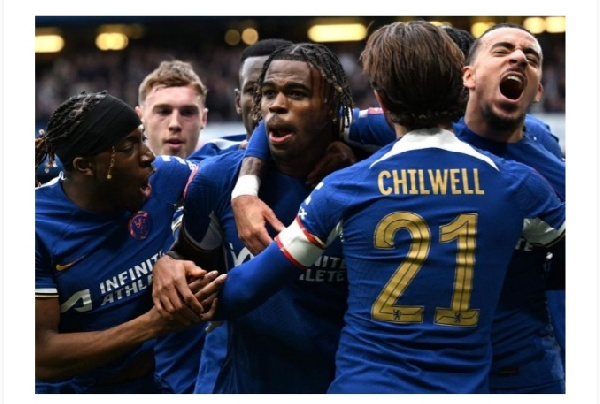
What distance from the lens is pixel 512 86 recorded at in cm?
376

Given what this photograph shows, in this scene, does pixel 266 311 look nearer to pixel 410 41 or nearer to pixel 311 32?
pixel 410 41

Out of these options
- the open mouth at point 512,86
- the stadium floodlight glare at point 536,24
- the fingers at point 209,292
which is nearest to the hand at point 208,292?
the fingers at point 209,292

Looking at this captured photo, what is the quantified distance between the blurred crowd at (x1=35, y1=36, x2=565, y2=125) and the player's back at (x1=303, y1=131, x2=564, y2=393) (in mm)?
11232

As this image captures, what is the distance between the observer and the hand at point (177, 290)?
3.40 m

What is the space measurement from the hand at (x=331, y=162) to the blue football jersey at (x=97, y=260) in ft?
2.35

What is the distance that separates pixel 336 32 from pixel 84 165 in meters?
13.3

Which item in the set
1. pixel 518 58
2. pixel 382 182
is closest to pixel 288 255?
pixel 382 182

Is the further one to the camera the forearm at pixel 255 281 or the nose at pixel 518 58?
the nose at pixel 518 58

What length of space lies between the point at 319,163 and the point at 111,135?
79 centimetres

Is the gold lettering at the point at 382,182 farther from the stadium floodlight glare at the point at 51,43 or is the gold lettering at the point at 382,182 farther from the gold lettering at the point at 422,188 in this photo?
the stadium floodlight glare at the point at 51,43

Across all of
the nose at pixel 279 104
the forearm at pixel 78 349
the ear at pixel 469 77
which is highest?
the ear at pixel 469 77

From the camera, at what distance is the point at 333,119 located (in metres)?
3.63

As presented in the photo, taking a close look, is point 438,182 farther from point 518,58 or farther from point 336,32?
point 336,32
